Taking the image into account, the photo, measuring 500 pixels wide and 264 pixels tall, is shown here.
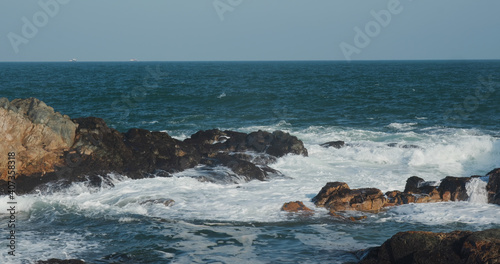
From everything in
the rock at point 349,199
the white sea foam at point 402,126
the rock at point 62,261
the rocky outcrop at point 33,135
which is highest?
the rocky outcrop at point 33,135

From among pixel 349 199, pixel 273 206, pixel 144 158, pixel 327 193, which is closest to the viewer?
pixel 349 199

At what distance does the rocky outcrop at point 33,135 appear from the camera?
1834 centimetres

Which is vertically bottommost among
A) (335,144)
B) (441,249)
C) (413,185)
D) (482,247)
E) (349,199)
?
(349,199)

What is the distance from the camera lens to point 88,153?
1962 centimetres

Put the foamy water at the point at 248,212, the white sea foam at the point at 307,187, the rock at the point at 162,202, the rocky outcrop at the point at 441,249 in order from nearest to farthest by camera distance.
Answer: the rocky outcrop at the point at 441,249
the foamy water at the point at 248,212
the white sea foam at the point at 307,187
the rock at the point at 162,202

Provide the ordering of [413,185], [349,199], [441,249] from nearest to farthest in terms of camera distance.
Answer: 1. [441,249]
2. [349,199]
3. [413,185]

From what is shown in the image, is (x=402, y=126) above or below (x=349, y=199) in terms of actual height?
above

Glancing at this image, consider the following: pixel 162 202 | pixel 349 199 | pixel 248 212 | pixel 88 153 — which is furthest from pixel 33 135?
pixel 349 199

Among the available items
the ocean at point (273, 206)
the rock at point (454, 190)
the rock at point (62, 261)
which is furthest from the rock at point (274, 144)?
the rock at point (62, 261)

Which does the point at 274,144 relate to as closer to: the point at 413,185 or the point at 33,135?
the point at 413,185

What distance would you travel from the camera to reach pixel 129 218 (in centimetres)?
1548

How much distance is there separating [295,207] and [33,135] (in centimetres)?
1004

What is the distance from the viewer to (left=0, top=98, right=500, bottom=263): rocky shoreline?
1656 centimetres

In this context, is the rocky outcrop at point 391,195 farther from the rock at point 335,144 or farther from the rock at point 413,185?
the rock at point 335,144
